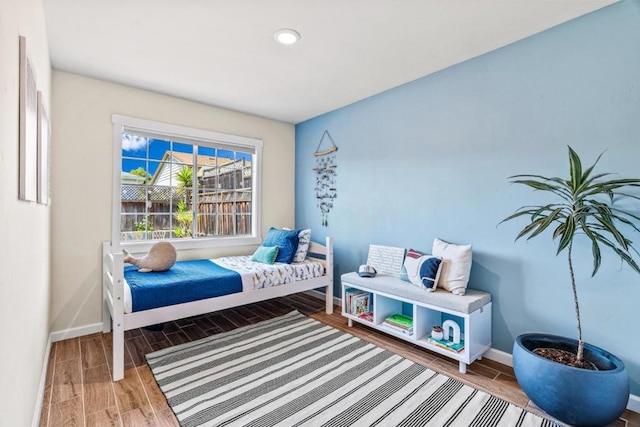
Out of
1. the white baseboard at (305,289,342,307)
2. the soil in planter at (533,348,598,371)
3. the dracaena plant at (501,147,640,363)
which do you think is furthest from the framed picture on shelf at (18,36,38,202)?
the white baseboard at (305,289,342,307)

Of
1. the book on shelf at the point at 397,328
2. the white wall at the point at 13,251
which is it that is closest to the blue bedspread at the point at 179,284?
the white wall at the point at 13,251

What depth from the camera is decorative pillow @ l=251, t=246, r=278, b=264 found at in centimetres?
333

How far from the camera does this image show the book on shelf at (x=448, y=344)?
2278 mm

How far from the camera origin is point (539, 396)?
1.71 m

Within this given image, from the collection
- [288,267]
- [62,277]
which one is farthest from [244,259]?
[62,277]

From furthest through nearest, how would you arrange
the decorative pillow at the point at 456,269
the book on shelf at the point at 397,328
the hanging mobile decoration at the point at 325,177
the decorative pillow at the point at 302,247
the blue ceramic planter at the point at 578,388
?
the hanging mobile decoration at the point at 325,177, the decorative pillow at the point at 302,247, the book on shelf at the point at 397,328, the decorative pillow at the point at 456,269, the blue ceramic planter at the point at 578,388

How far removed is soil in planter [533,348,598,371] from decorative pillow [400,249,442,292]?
762 millimetres

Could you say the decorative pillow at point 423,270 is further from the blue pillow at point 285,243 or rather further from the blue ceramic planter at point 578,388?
the blue pillow at point 285,243

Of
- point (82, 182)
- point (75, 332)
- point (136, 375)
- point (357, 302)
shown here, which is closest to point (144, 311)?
point (136, 375)

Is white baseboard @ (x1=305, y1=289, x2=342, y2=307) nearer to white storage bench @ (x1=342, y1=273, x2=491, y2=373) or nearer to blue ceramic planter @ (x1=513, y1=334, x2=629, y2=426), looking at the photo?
white storage bench @ (x1=342, y1=273, x2=491, y2=373)

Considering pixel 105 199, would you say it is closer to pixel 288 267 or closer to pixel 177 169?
pixel 177 169

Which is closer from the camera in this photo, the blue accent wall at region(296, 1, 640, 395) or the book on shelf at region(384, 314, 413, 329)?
the blue accent wall at region(296, 1, 640, 395)

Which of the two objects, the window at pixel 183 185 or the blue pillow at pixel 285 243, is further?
the blue pillow at pixel 285 243

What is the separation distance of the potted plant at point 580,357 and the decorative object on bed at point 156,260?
283 centimetres
